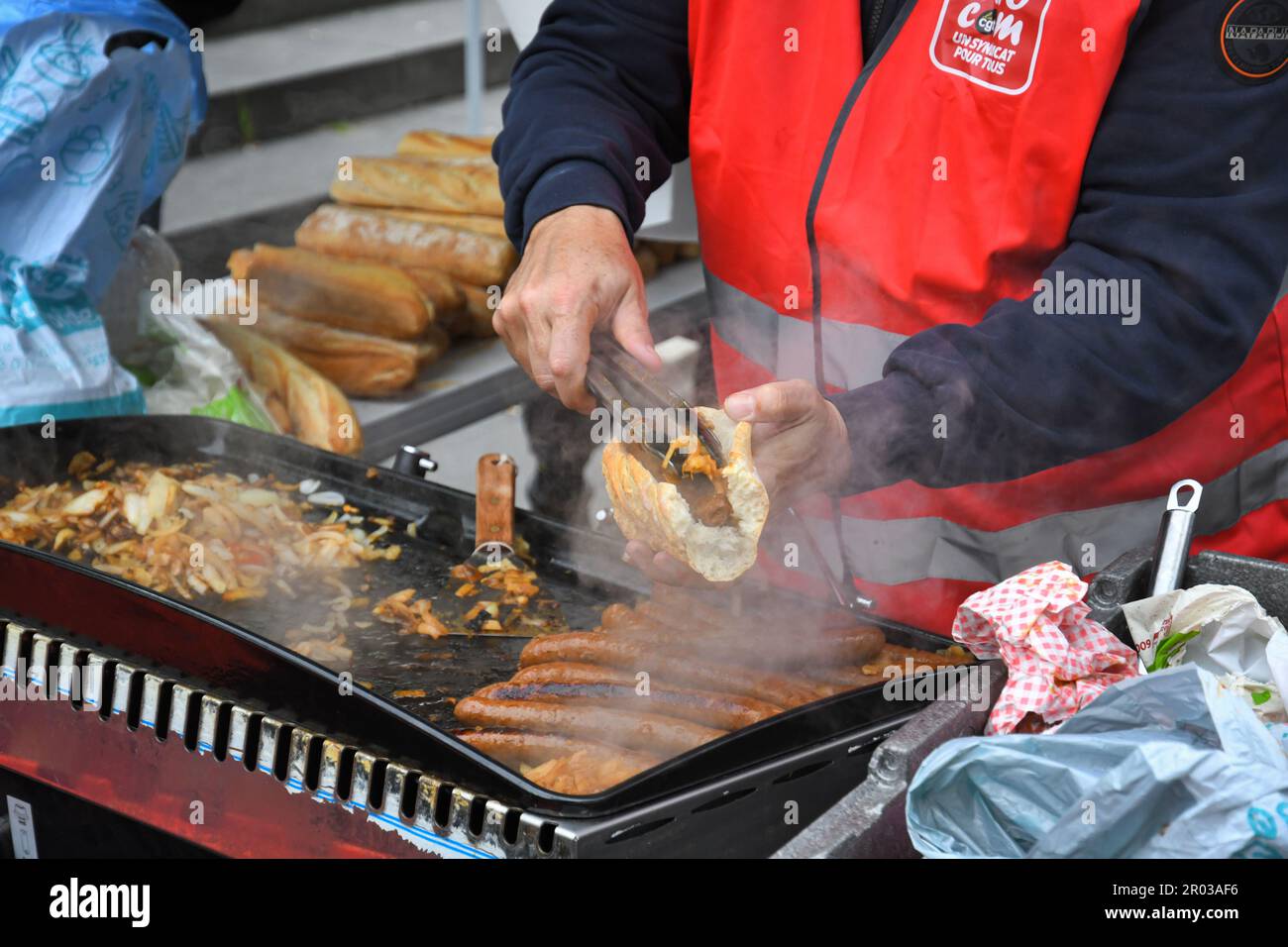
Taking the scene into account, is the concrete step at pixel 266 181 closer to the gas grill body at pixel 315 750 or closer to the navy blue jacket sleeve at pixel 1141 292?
the gas grill body at pixel 315 750

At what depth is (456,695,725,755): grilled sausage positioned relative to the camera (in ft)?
6.63

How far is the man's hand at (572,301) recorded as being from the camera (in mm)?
2311

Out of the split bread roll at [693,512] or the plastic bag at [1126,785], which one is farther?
the split bread roll at [693,512]

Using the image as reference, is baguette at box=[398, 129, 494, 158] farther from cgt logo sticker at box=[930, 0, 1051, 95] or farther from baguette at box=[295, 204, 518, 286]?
cgt logo sticker at box=[930, 0, 1051, 95]

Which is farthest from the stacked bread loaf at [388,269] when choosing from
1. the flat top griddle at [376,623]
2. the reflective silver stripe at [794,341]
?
the reflective silver stripe at [794,341]

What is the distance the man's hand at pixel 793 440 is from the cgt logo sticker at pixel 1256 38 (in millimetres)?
853

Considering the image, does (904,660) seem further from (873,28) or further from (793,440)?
(873,28)

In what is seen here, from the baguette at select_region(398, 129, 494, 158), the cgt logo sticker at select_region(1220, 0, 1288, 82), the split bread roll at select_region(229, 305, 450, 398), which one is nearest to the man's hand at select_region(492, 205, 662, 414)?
the cgt logo sticker at select_region(1220, 0, 1288, 82)

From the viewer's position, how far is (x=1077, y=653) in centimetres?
189

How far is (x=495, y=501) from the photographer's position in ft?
8.97

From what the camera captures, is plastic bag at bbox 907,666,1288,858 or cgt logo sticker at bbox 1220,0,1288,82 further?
cgt logo sticker at bbox 1220,0,1288,82

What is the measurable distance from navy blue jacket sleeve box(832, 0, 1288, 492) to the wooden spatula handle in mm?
832
